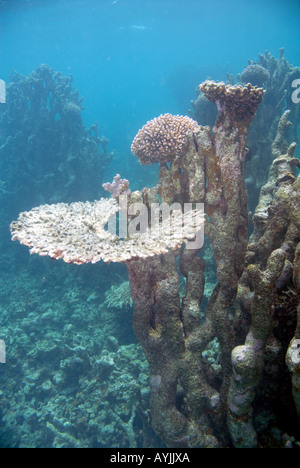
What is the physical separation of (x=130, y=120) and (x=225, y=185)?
47.7m

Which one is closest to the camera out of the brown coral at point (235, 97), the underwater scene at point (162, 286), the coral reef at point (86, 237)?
the coral reef at point (86, 237)

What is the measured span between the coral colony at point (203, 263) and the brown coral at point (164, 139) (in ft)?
0.05

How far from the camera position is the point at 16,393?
21.5ft

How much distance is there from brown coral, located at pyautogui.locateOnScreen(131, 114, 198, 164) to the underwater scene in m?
0.02

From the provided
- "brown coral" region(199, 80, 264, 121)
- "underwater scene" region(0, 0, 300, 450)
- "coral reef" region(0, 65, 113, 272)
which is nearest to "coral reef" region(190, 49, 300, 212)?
"underwater scene" region(0, 0, 300, 450)

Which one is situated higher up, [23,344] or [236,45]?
[236,45]

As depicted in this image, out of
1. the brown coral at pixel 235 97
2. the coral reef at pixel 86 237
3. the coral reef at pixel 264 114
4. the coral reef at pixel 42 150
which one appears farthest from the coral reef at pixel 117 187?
the coral reef at pixel 42 150

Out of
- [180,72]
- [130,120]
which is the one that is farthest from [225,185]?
[130,120]

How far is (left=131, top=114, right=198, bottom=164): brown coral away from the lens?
3643 millimetres

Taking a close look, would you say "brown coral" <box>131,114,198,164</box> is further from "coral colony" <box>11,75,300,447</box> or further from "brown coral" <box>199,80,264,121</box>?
"brown coral" <box>199,80,264,121</box>

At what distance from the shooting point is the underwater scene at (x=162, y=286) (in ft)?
9.01

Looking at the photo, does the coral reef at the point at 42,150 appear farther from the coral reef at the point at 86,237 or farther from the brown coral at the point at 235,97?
the brown coral at the point at 235,97

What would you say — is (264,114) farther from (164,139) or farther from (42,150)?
(42,150)

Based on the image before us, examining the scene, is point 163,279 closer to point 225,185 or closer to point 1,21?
point 225,185
